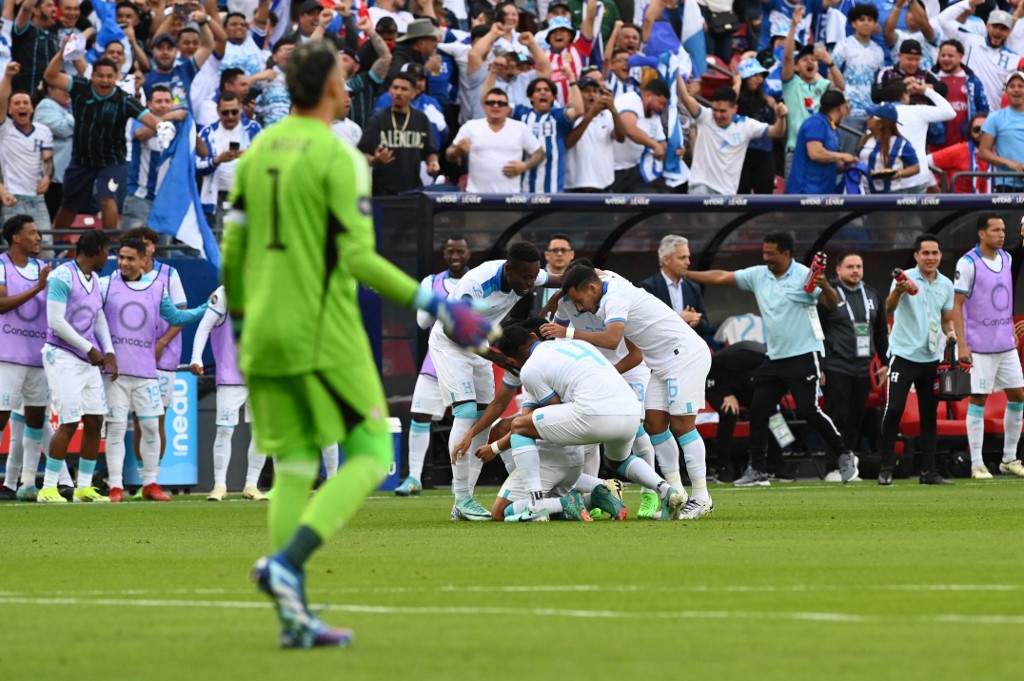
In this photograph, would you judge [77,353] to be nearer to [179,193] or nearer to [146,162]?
[179,193]

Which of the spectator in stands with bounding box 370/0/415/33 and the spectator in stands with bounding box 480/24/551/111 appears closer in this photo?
the spectator in stands with bounding box 480/24/551/111

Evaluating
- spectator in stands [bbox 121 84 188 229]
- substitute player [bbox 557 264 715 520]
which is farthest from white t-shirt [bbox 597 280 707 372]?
spectator in stands [bbox 121 84 188 229]

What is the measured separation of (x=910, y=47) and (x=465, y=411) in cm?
1062

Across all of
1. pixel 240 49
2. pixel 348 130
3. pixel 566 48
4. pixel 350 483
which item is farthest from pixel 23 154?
pixel 350 483

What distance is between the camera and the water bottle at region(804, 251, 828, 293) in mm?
16984

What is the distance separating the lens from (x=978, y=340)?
18938 millimetres

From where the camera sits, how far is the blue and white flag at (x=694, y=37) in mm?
24016

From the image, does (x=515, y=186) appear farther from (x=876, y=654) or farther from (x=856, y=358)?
(x=876, y=654)

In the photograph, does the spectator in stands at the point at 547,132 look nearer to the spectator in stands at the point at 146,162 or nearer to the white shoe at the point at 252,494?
the spectator in stands at the point at 146,162

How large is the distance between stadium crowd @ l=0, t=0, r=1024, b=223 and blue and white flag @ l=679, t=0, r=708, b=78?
2cm

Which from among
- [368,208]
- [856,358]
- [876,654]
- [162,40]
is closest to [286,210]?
[368,208]

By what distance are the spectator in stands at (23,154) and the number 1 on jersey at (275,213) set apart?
13.7 metres

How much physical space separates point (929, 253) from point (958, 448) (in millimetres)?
3162

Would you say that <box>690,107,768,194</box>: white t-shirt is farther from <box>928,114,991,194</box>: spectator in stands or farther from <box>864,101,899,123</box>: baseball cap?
<box>928,114,991,194</box>: spectator in stands
